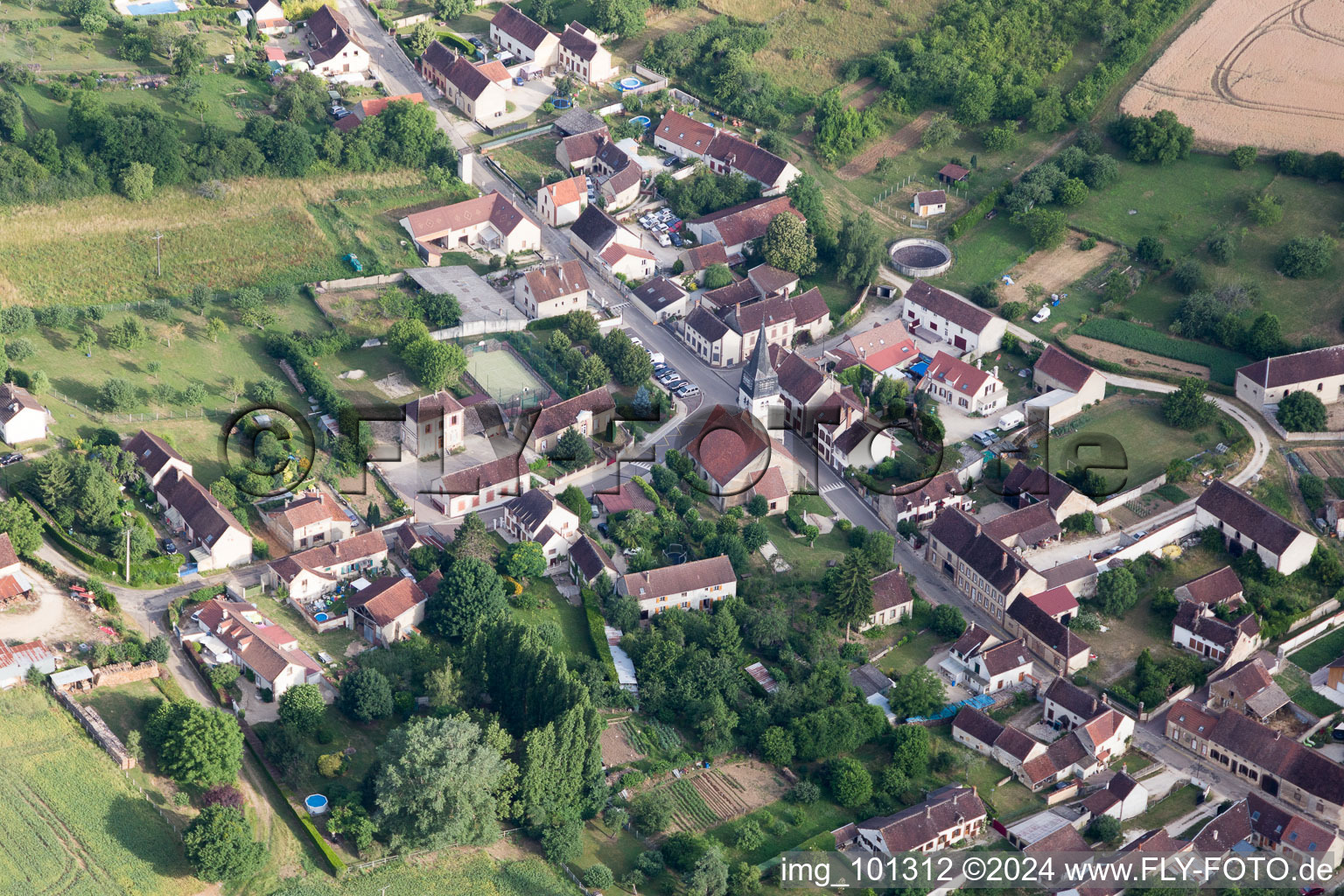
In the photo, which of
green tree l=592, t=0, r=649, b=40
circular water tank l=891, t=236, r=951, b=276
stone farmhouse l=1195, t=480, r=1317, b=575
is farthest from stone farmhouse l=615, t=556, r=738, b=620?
green tree l=592, t=0, r=649, b=40

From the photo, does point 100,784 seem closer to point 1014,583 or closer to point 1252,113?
point 1014,583

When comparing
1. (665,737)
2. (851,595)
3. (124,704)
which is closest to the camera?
(124,704)

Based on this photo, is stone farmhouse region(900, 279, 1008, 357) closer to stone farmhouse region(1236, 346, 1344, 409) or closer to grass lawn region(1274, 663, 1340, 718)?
stone farmhouse region(1236, 346, 1344, 409)

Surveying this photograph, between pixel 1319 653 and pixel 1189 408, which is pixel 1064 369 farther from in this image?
pixel 1319 653

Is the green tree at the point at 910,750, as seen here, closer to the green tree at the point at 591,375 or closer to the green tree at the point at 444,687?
the green tree at the point at 444,687

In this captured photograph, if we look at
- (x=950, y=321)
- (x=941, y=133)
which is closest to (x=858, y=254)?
(x=950, y=321)

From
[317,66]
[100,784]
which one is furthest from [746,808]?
[317,66]
